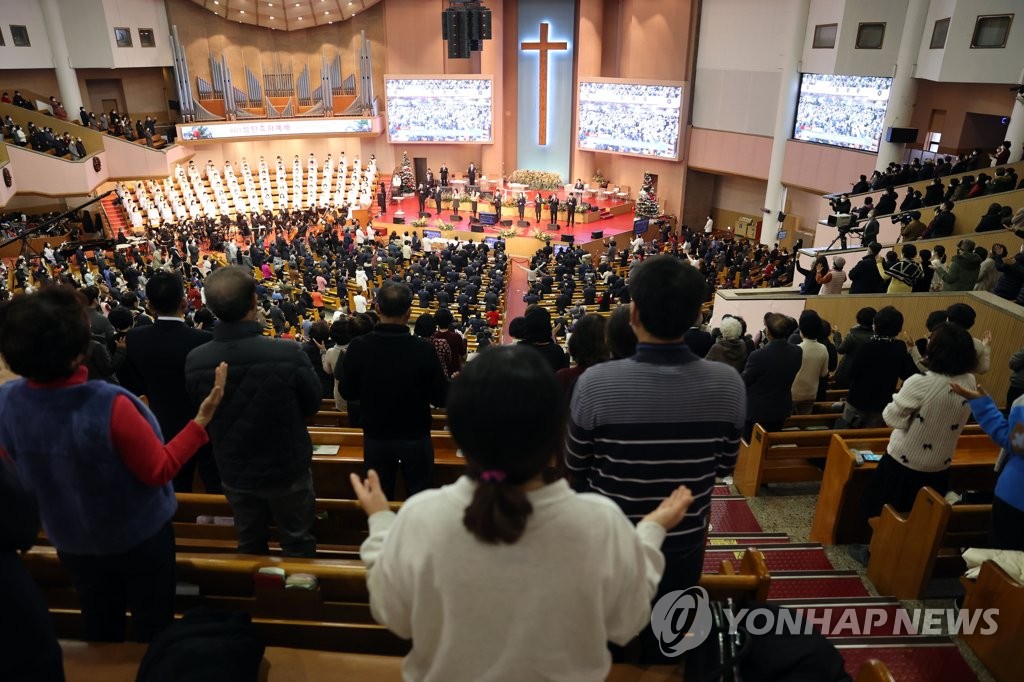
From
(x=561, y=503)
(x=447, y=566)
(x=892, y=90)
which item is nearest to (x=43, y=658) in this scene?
(x=447, y=566)

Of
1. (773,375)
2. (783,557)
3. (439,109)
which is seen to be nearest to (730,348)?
(773,375)

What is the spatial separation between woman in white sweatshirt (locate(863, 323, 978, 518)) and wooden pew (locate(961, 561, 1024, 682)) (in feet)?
1.88

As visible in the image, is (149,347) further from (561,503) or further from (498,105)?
(498,105)

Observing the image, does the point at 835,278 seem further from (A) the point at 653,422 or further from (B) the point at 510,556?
(B) the point at 510,556

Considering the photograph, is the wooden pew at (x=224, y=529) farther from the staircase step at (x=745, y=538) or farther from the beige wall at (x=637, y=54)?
the beige wall at (x=637, y=54)

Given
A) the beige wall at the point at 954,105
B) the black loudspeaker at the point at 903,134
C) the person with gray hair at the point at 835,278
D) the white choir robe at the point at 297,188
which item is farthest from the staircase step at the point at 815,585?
the white choir robe at the point at 297,188

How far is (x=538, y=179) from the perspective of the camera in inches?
897

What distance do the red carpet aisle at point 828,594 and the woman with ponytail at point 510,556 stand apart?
1.86 m

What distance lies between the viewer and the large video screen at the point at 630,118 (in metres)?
20.4

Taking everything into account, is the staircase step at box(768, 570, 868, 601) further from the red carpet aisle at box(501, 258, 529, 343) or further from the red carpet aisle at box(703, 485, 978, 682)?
the red carpet aisle at box(501, 258, 529, 343)

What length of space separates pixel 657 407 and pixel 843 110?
1672 centimetres

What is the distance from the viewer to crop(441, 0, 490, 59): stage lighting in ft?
55.3

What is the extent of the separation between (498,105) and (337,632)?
23.2 meters

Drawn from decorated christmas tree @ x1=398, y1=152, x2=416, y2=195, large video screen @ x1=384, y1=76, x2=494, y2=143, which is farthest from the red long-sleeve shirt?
large video screen @ x1=384, y1=76, x2=494, y2=143
